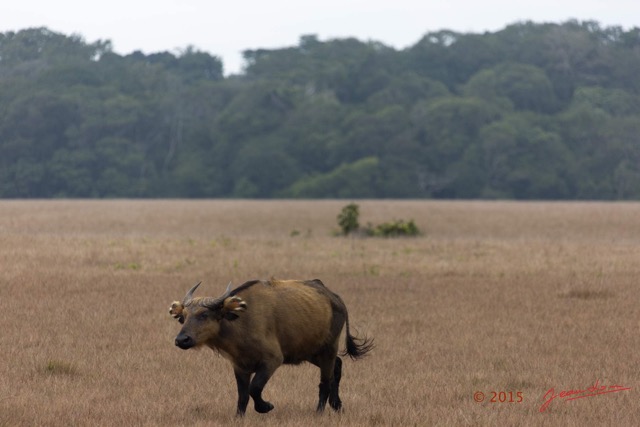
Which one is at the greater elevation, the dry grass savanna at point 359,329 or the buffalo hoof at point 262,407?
the buffalo hoof at point 262,407

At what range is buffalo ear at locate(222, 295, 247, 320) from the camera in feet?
25.8

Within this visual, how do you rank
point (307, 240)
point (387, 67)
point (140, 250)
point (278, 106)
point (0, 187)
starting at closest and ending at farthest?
point (140, 250) → point (307, 240) → point (0, 187) → point (278, 106) → point (387, 67)

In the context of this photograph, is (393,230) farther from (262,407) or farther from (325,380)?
(262,407)

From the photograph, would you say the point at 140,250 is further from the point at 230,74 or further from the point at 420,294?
the point at 230,74

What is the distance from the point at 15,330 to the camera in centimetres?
1230

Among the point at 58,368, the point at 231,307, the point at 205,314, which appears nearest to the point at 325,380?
the point at 231,307

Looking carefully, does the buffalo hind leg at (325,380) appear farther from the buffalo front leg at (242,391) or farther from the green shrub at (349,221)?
the green shrub at (349,221)

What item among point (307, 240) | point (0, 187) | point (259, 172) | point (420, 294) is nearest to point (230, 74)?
point (259, 172)

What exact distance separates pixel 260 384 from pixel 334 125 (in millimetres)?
75650

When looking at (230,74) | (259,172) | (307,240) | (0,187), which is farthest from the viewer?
(230,74)

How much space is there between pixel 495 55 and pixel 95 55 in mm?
39068

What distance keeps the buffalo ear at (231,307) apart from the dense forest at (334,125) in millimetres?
66541

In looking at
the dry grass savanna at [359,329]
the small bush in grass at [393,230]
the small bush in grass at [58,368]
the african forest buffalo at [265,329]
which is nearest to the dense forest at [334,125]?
the small bush in grass at [393,230]

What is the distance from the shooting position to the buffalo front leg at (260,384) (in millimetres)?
7891
